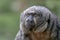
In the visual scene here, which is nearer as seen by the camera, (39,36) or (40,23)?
(40,23)

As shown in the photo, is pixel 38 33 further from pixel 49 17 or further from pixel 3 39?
pixel 3 39

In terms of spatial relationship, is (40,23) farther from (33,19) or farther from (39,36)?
(39,36)

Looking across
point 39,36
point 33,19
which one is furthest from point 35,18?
point 39,36

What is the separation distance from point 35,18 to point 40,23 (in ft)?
0.17

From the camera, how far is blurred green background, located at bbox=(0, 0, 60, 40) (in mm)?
4656

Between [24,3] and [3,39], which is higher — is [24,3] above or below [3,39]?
above

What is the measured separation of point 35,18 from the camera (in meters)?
2.29

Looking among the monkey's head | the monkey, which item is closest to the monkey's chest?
the monkey

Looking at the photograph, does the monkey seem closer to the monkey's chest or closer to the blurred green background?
the monkey's chest

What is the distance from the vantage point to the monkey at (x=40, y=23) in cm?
228

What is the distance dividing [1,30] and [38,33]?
9.91ft

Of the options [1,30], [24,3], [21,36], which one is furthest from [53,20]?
[1,30]

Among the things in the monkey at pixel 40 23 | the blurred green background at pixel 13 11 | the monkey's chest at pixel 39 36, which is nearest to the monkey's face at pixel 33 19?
the monkey at pixel 40 23

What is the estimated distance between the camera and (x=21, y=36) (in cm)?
248
